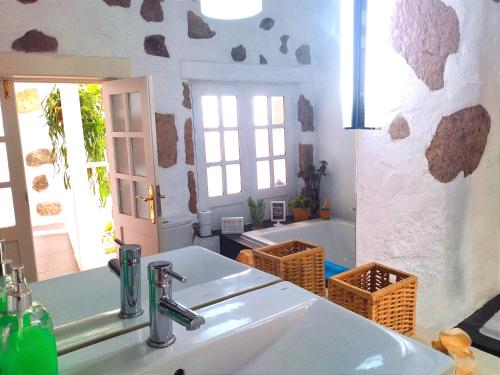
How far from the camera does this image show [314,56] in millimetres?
2188

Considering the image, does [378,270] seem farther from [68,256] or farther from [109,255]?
[68,256]

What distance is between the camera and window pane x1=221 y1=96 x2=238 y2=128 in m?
1.70

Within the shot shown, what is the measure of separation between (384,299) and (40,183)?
859 mm

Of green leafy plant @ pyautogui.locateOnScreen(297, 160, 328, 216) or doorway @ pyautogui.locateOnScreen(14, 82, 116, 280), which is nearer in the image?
doorway @ pyautogui.locateOnScreen(14, 82, 116, 280)

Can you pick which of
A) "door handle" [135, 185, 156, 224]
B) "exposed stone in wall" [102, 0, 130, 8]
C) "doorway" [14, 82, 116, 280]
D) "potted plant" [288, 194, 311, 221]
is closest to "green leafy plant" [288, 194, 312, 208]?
"potted plant" [288, 194, 311, 221]

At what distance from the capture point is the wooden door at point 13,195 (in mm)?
947

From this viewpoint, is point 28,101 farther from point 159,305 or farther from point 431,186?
point 431,186

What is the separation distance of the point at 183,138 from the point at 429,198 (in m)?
0.86

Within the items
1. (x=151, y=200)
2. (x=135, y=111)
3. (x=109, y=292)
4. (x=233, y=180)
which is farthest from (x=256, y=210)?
(x=109, y=292)

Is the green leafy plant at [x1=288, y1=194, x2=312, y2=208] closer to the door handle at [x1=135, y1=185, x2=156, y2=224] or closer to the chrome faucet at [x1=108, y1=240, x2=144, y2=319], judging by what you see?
the door handle at [x1=135, y1=185, x2=156, y2=224]

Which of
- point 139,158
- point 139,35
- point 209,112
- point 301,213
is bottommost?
point 301,213

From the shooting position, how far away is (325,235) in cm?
204

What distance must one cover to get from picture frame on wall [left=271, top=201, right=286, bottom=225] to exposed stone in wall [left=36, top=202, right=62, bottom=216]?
96cm

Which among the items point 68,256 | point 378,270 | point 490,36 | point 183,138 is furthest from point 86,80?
point 490,36
